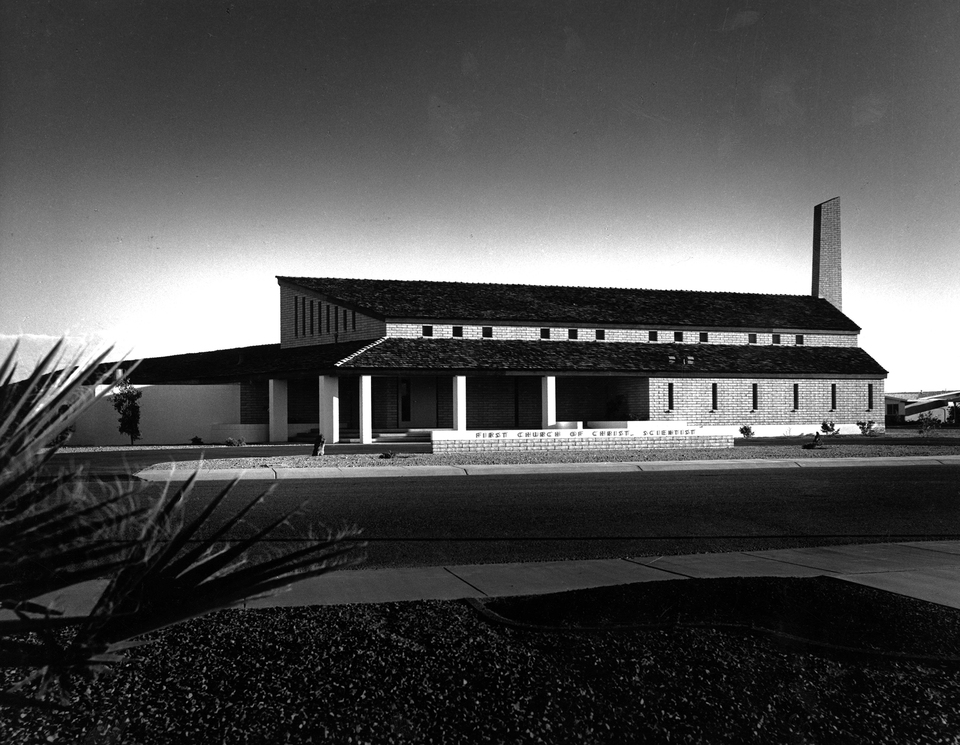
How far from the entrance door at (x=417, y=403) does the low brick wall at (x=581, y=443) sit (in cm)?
1038

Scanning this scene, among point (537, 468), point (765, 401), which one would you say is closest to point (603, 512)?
point (537, 468)

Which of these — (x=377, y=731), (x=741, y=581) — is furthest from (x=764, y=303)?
(x=377, y=731)

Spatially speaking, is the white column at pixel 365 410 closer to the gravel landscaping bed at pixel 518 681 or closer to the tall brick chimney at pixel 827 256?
the gravel landscaping bed at pixel 518 681

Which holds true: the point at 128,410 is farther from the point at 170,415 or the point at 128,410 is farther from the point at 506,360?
the point at 506,360

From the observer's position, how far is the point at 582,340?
1558 inches

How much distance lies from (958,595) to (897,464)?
690 inches

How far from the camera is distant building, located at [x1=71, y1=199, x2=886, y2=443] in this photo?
115 ft

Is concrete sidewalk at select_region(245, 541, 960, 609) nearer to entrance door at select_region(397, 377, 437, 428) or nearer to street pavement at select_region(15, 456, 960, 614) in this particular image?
street pavement at select_region(15, 456, 960, 614)

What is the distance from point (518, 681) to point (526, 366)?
1182 inches

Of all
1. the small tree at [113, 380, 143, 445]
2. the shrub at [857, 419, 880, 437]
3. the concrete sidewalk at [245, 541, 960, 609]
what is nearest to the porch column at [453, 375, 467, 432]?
the small tree at [113, 380, 143, 445]

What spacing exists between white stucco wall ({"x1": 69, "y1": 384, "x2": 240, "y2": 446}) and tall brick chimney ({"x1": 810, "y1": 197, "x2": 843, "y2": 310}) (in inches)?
1229

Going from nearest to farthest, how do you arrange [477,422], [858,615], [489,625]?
[489,625]
[858,615]
[477,422]

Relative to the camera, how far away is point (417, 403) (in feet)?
125

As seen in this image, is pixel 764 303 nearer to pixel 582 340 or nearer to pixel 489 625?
pixel 582 340
